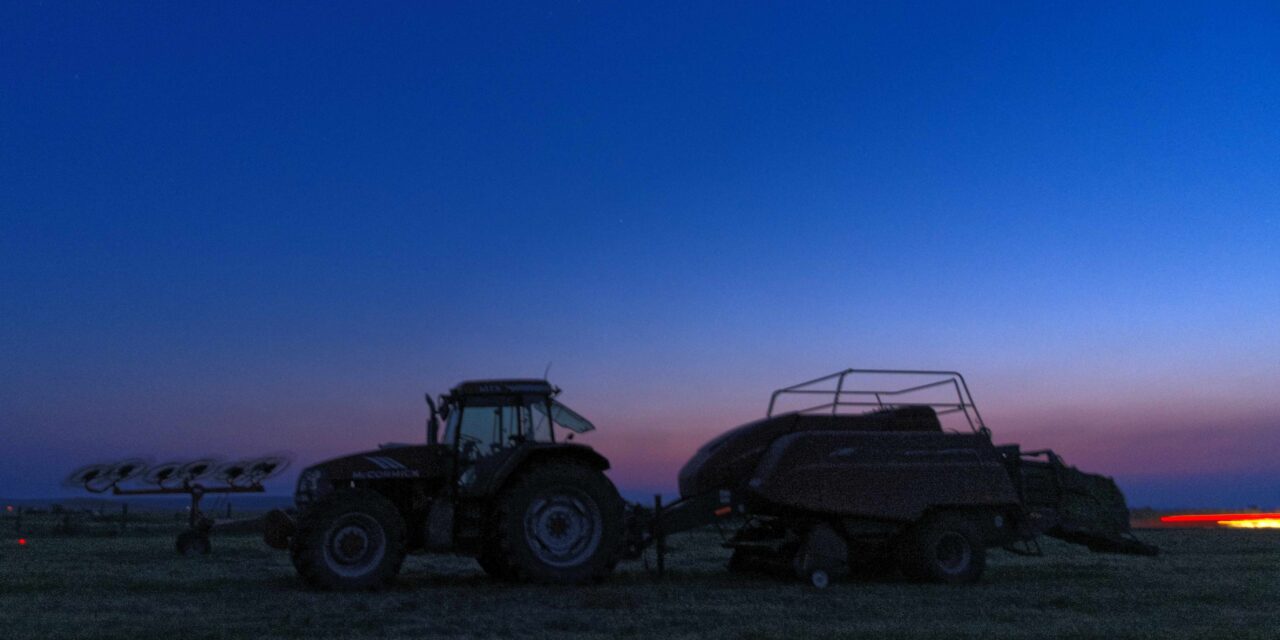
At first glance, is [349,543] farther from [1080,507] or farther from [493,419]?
[1080,507]

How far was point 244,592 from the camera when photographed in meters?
11.7

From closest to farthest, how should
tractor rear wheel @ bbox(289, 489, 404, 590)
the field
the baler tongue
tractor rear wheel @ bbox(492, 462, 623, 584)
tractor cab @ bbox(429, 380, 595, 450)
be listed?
the field < tractor rear wheel @ bbox(289, 489, 404, 590) < tractor rear wheel @ bbox(492, 462, 623, 584) < tractor cab @ bbox(429, 380, 595, 450) < the baler tongue

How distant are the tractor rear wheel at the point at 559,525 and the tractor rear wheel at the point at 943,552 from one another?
3925mm

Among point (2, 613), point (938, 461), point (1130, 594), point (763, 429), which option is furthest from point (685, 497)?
point (2, 613)

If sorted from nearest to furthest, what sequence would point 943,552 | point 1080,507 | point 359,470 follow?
1. point 359,470
2. point 943,552
3. point 1080,507

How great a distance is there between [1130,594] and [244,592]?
10.2m

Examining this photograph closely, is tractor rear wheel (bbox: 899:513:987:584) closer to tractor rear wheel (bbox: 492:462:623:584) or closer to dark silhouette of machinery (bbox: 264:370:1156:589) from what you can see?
dark silhouette of machinery (bbox: 264:370:1156:589)

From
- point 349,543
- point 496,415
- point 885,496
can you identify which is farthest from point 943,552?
point 349,543

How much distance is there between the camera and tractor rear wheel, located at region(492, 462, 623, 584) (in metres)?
12.2

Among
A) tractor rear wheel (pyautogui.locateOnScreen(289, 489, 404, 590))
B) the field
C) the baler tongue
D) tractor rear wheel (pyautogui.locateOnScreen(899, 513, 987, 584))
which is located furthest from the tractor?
the baler tongue

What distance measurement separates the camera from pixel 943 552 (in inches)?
531

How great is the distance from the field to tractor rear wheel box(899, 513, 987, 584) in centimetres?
37

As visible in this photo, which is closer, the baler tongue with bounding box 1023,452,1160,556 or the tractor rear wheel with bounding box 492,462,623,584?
the tractor rear wheel with bounding box 492,462,623,584

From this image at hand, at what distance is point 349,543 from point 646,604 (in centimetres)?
373
